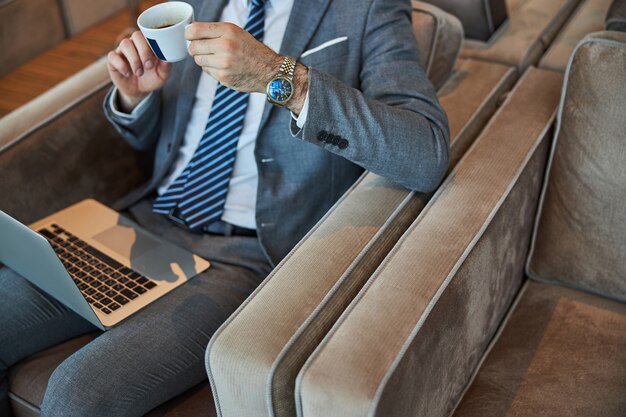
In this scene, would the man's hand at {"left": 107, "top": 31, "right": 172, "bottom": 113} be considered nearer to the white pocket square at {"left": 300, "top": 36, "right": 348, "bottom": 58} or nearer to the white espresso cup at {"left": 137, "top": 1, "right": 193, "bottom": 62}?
the white espresso cup at {"left": 137, "top": 1, "right": 193, "bottom": 62}

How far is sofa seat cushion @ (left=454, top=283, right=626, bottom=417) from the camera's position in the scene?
4.07 feet

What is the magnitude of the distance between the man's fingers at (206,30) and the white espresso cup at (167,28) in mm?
29

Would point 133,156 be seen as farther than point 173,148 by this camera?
Yes

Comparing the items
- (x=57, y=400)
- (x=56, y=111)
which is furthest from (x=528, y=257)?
(x=56, y=111)

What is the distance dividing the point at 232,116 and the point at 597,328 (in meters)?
0.79

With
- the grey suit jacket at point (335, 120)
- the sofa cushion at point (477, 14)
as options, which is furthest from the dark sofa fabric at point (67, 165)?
the sofa cushion at point (477, 14)

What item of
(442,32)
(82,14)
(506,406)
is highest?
(442,32)

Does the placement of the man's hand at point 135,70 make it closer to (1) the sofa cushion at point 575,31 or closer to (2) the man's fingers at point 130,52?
(2) the man's fingers at point 130,52

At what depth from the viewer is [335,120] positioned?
1221 millimetres

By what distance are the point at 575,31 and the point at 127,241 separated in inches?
46.4

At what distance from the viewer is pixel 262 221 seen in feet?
4.77

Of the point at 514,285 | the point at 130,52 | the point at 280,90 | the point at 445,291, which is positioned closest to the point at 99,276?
the point at 130,52

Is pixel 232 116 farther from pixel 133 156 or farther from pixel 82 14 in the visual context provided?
pixel 82 14

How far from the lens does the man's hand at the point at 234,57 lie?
3.66 feet
